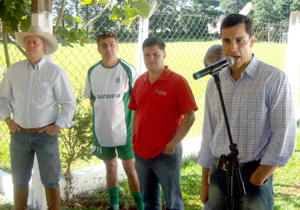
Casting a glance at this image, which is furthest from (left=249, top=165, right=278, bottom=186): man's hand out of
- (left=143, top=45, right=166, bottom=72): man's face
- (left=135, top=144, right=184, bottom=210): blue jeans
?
(left=143, top=45, right=166, bottom=72): man's face

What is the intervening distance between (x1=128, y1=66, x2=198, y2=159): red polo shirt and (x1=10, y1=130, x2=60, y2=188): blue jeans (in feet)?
2.90

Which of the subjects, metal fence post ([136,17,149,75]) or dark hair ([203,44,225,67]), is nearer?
dark hair ([203,44,225,67])

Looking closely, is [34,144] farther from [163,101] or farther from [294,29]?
[294,29]

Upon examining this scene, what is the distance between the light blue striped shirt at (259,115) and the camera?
1.99 m

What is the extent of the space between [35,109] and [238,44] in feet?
6.69

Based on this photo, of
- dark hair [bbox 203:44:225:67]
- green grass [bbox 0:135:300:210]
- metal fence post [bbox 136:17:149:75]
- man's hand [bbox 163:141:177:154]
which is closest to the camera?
man's hand [bbox 163:141:177:154]

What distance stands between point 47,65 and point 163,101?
1.25 m

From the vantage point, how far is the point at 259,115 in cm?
207

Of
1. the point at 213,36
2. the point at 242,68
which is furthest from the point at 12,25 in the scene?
the point at 213,36

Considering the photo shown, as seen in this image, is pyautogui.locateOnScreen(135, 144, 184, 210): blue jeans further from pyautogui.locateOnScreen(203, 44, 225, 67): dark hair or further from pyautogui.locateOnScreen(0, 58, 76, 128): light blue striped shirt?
pyautogui.locateOnScreen(203, 44, 225, 67): dark hair

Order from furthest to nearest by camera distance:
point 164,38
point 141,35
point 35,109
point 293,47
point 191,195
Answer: point 293,47
point 164,38
point 141,35
point 191,195
point 35,109

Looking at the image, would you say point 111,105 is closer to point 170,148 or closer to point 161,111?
point 161,111

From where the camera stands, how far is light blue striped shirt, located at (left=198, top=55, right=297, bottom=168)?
1990mm

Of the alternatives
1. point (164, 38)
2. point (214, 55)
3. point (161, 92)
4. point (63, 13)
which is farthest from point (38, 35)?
point (164, 38)
